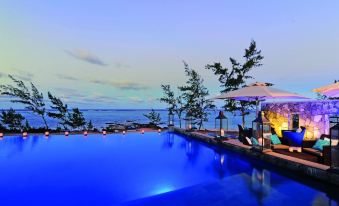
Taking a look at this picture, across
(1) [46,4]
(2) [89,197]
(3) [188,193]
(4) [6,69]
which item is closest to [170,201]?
(3) [188,193]

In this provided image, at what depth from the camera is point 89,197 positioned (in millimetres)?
5102

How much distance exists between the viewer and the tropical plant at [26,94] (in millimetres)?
20062

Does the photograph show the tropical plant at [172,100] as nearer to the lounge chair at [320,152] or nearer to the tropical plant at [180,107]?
the tropical plant at [180,107]

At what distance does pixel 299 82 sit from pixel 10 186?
25.3 meters

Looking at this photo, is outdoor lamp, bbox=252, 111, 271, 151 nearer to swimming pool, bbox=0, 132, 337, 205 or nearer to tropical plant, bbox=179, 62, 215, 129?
swimming pool, bbox=0, 132, 337, 205

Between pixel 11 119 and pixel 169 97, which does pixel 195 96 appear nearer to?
pixel 169 97

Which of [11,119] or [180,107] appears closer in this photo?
[11,119]

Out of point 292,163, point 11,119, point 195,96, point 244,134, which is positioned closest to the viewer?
point 292,163

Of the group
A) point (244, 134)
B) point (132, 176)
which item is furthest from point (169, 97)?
point (132, 176)

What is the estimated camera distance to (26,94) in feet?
66.6

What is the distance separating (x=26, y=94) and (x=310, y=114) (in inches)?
745

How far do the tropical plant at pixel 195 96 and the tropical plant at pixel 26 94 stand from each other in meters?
10.5

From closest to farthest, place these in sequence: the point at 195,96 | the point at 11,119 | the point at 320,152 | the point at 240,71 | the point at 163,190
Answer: the point at 163,190
the point at 320,152
the point at 240,71
the point at 195,96
the point at 11,119

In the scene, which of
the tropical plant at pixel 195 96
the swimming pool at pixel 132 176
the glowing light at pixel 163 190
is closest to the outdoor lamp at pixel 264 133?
the swimming pool at pixel 132 176
